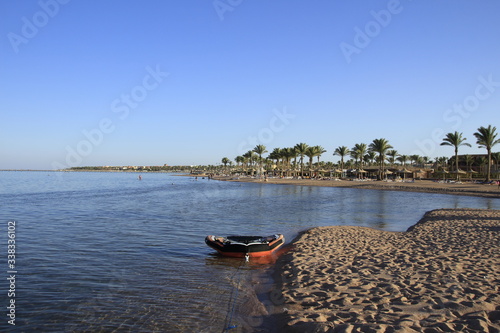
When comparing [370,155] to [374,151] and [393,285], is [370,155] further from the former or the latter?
[393,285]

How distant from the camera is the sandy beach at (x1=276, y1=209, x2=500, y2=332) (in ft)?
18.2

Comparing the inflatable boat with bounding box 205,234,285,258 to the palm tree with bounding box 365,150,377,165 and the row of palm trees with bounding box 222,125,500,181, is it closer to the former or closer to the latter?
the row of palm trees with bounding box 222,125,500,181

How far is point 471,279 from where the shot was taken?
7465 millimetres

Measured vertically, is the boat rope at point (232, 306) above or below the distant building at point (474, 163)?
below

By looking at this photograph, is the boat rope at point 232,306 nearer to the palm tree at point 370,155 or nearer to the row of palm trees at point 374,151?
the row of palm trees at point 374,151

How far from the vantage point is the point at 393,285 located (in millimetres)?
7312

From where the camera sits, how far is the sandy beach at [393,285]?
554 centimetres

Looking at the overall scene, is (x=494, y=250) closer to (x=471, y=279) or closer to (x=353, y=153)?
(x=471, y=279)

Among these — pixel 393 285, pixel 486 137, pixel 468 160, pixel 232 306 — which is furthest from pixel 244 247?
pixel 468 160

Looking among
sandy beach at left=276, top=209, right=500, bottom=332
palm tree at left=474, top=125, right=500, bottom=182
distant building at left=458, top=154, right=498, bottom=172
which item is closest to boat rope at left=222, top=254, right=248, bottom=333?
sandy beach at left=276, top=209, right=500, bottom=332

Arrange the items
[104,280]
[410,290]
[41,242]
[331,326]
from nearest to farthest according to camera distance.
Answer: [331,326] → [410,290] → [104,280] → [41,242]

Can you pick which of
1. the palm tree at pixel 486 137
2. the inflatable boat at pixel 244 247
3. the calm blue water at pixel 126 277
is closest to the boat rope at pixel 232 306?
the calm blue water at pixel 126 277

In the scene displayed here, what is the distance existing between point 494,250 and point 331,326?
7851 mm

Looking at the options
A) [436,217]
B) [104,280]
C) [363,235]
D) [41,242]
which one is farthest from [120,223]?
[436,217]
